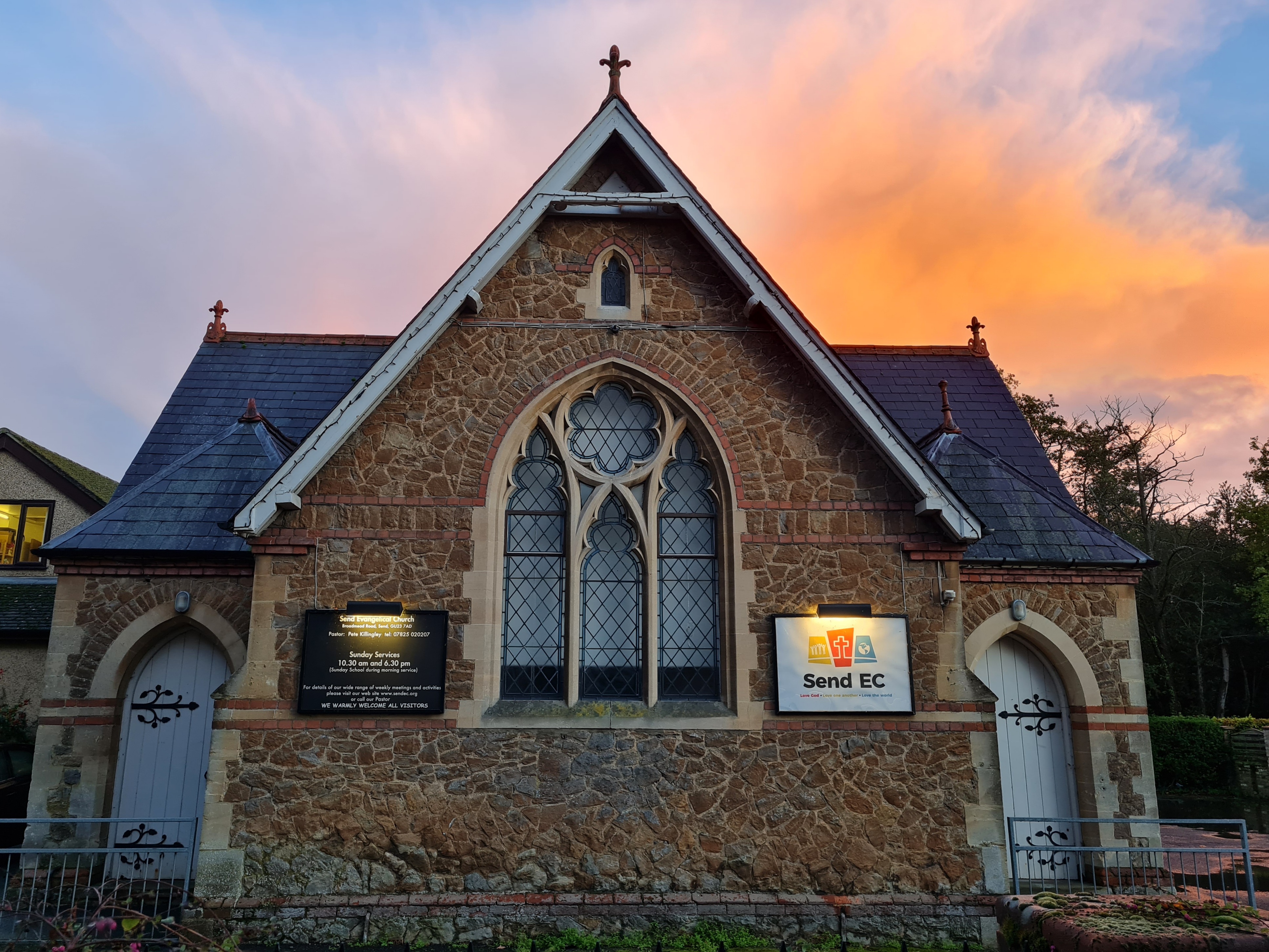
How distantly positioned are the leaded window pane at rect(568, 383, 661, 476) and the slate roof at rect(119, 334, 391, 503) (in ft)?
15.1

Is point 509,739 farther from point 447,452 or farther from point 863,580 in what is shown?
point 863,580

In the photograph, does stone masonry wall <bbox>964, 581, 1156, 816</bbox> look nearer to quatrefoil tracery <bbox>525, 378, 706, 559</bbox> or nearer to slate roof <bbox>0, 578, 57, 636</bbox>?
quatrefoil tracery <bbox>525, 378, 706, 559</bbox>

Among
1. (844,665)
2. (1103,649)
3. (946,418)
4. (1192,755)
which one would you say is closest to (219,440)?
(844,665)

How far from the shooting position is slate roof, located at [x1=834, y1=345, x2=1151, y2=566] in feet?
36.6

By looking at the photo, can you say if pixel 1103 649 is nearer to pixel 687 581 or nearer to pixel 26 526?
pixel 687 581

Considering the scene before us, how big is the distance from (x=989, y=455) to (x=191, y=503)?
11.2 metres

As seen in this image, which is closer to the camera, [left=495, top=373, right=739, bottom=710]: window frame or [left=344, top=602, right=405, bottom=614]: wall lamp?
[left=344, top=602, right=405, bottom=614]: wall lamp

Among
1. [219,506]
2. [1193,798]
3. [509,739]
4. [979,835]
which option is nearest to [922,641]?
[979,835]

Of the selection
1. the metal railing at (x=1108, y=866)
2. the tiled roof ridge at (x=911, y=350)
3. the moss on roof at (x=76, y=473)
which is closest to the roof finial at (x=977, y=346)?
the tiled roof ridge at (x=911, y=350)

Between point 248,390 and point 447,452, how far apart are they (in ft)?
22.1

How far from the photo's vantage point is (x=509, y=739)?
8.47 meters

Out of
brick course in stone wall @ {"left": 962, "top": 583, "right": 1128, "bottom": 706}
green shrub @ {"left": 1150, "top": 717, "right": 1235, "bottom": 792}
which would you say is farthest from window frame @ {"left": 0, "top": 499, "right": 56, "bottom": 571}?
green shrub @ {"left": 1150, "top": 717, "right": 1235, "bottom": 792}

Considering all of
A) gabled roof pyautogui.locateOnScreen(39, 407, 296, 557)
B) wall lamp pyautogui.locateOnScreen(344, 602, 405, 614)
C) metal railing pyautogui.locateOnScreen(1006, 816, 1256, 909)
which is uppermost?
gabled roof pyautogui.locateOnScreen(39, 407, 296, 557)

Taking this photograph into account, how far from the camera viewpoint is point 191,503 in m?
11.2
